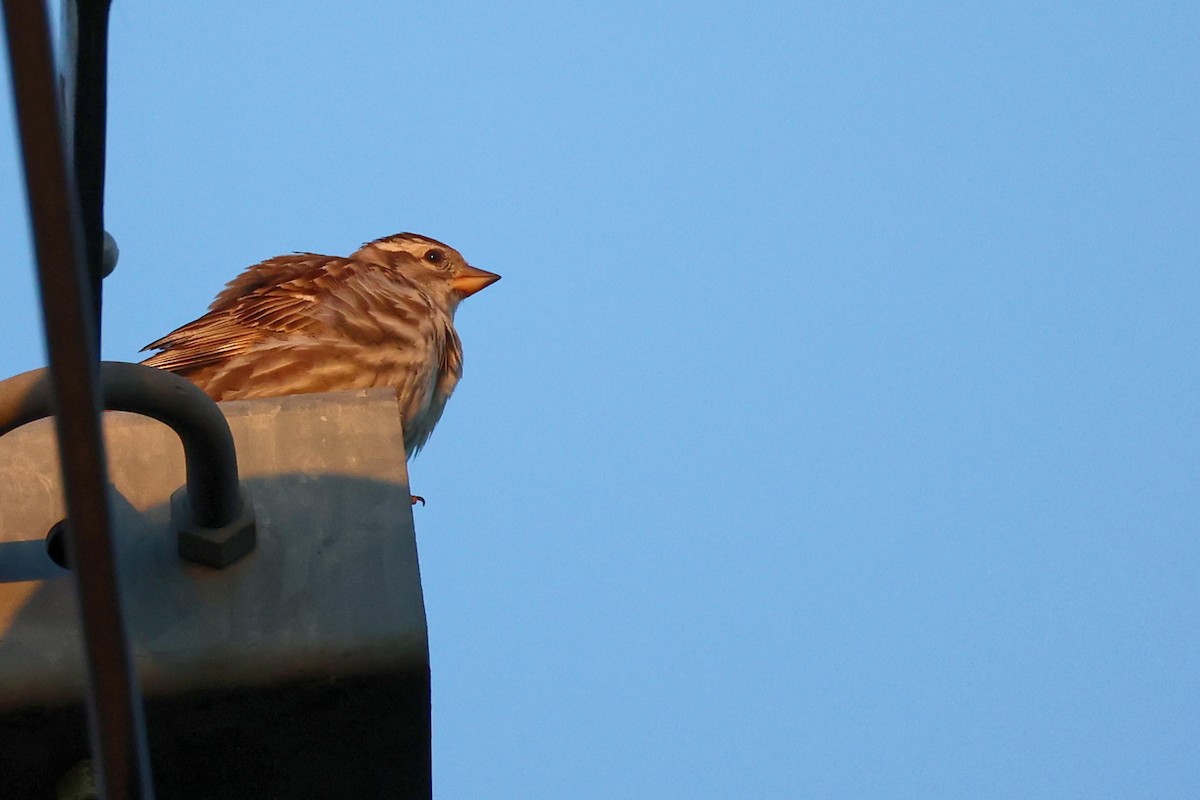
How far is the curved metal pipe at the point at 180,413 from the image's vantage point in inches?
80.5

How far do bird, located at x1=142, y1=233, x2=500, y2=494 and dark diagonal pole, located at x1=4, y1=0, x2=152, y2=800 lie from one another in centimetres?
491

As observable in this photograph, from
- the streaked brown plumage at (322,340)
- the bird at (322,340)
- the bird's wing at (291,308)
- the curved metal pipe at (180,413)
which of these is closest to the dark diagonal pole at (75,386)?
the curved metal pipe at (180,413)

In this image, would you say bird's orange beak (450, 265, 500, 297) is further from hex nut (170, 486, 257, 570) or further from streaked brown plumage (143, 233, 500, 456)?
hex nut (170, 486, 257, 570)

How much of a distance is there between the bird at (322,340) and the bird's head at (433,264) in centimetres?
72

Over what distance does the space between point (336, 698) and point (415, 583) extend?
0.69ft

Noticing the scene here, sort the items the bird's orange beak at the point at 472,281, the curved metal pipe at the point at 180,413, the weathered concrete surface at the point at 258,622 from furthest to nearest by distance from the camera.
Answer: the bird's orange beak at the point at 472,281
the weathered concrete surface at the point at 258,622
the curved metal pipe at the point at 180,413

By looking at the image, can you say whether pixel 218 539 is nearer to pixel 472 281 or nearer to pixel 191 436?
pixel 191 436

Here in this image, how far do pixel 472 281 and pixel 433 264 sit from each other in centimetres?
23

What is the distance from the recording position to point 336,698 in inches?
92.9

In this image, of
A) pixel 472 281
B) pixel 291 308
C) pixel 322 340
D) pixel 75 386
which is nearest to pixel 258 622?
pixel 75 386

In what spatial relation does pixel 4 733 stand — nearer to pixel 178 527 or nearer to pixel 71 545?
pixel 178 527

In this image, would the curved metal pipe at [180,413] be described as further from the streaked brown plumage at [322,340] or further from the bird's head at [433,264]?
the bird's head at [433,264]

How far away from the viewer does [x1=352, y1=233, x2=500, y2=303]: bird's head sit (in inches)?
322

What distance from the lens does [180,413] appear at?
222 centimetres
